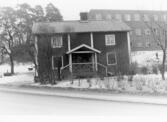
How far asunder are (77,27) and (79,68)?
5218 millimetres

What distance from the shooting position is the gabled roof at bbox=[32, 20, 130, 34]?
2222 cm

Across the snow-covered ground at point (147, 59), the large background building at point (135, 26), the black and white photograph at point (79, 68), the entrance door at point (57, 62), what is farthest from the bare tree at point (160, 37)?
the large background building at point (135, 26)

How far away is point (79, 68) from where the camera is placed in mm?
21000

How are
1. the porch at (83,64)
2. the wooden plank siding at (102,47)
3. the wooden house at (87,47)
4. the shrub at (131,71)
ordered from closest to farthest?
1. the shrub at (131,71)
2. the porch at (83,64)
3. the wooden house at (87,47)
4. the wooden plank siding at (102,47)

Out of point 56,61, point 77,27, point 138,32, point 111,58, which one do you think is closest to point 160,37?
point 111,58

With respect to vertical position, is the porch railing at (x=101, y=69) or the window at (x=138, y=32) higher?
the window at (x=138, y=32)

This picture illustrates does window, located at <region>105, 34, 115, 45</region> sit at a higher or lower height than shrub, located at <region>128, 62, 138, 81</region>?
higher

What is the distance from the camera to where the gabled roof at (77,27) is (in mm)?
22219

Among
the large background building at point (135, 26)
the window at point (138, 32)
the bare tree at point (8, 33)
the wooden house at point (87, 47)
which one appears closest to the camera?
the wooden house at point (87, 47)

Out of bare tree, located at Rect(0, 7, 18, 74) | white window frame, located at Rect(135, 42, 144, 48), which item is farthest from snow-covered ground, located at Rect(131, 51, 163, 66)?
bare tree, located at Rect(0, 7, 18, 74)

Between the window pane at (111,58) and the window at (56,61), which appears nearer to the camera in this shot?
the window at (56,61)

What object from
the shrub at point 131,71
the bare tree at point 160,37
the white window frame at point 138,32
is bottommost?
the shrub at point 131,71

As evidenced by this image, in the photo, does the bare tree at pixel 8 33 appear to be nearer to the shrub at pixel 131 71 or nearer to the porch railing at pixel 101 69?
the porch railing at pixel 101 69

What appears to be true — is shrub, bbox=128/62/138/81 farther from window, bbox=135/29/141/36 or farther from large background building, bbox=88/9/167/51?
window, bbox=135/29/141/36
